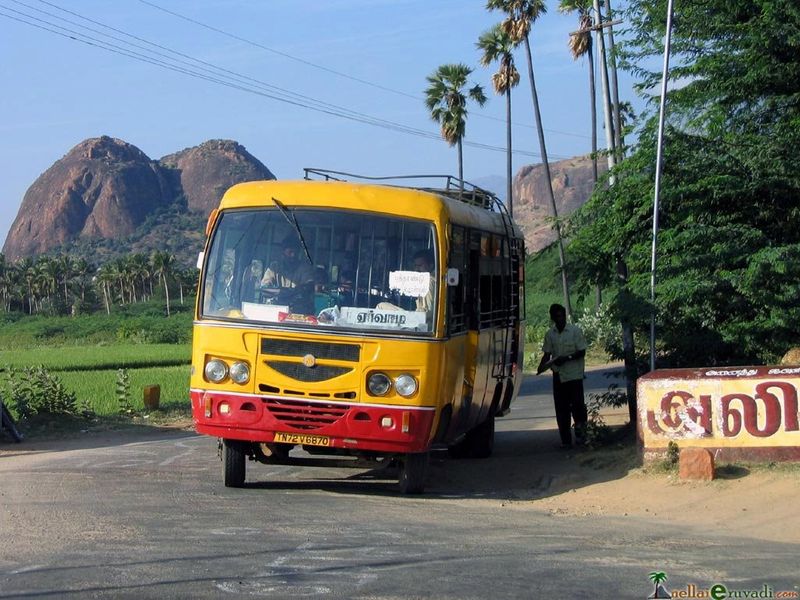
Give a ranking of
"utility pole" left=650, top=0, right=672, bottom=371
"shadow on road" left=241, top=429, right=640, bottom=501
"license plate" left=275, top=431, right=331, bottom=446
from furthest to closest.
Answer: "utility pole" left=650, top=0, right=672, bottom=371
"shadow on road" left=241, top=429, right=640, bottom=501
"license plate" left=275, top=431, right=331, bottom=446

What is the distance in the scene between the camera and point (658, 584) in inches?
262

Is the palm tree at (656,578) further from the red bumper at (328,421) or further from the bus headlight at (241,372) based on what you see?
the bus headlight at (241,372)

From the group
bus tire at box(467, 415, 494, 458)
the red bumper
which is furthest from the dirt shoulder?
bus tire at box(467, 415, 494, 458)

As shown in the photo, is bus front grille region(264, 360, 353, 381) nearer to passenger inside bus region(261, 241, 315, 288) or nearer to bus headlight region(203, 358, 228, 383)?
bus headlight region(203, 358, 228, 383)

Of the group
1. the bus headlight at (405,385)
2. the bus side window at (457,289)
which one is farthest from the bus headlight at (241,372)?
the bus side window at (457,289)

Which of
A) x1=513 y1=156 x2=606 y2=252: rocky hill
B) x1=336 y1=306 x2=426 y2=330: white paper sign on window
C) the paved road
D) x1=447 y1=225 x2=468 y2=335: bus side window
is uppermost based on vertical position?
x1=513 y1=156 x2=606 y2=252: rocky hill

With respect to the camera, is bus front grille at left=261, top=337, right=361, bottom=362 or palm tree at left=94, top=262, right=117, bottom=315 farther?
palm tree at left=94, top=262, right=117, bottom=315

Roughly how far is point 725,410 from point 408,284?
11.9 ft

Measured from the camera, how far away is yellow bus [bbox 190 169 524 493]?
9930mm

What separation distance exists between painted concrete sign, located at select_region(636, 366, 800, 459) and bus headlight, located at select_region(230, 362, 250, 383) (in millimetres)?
4255

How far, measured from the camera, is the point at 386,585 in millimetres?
Result: 6477

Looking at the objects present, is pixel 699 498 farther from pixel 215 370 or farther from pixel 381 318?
pixel 215 370

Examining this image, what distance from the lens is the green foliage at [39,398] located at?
1911 centimetres

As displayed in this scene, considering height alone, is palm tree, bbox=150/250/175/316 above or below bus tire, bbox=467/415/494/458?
above
